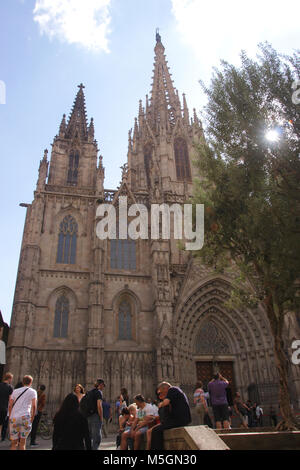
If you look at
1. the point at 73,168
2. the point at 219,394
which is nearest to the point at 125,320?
the point at 73,168

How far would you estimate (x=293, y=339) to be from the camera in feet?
71.6

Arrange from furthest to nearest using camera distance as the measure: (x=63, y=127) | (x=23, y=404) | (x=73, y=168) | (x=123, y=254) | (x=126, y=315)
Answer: (x=63, y=127), (x=73, y=168), (x=123, y=254), (x=126, y=315), (x=23, y=404)

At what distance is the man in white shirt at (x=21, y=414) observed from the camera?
21.1 ft

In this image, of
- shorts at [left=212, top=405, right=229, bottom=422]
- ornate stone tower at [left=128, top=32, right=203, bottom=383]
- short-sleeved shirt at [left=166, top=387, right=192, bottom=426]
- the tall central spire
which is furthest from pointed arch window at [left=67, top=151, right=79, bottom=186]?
short-sleeved shirt at [left=166, top=387, right=192, bottom=426]

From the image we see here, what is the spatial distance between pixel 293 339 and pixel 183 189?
13.3 meters

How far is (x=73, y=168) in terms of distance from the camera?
28250 millimetres

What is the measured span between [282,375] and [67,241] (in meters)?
17.2

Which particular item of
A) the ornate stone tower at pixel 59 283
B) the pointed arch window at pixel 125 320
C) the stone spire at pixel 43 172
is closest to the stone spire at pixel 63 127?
the ornate stone tower at pixel 59 283

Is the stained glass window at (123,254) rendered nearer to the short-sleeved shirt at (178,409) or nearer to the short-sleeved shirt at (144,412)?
the short-sleeved shirt at (144,412)

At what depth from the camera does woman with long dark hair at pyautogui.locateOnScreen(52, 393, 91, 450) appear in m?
5.00

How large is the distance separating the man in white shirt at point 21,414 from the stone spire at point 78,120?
84.7 feet

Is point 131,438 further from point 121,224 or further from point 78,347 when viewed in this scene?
point 121,224

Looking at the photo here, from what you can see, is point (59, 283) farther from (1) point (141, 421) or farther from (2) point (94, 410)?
(1) point (141, 421)
